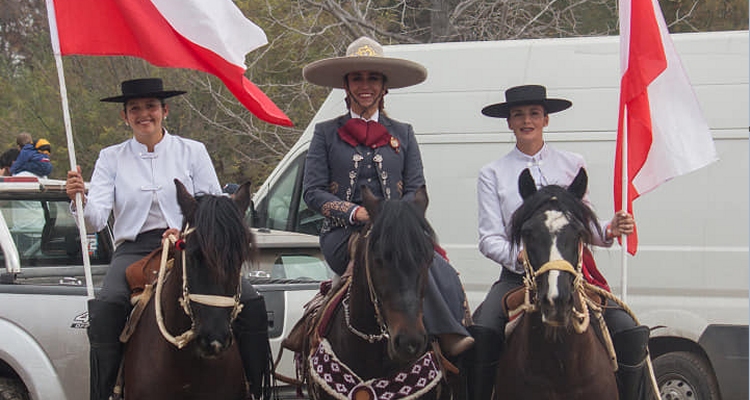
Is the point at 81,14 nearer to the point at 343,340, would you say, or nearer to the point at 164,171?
the point at 164,171

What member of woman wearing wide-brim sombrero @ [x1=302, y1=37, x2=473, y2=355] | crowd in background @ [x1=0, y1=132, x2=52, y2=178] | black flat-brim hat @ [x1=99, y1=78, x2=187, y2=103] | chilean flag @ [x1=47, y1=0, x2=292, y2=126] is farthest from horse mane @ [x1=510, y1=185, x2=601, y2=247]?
crowd in background @ [x1=0, y1=132, x2=52, y2=178]

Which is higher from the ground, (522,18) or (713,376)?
(522,18)

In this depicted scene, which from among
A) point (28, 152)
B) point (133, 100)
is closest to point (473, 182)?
point (133, 100)

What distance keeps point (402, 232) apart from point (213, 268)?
1020 mm

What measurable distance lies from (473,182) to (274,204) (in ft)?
7.64

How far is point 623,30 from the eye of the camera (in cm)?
597

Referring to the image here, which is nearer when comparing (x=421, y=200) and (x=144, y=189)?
(x=421, y=200)

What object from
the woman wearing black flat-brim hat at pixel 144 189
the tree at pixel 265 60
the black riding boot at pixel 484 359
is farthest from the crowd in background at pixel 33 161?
the black riding boot at pixel 484 359

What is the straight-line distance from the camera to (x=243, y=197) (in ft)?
16.6

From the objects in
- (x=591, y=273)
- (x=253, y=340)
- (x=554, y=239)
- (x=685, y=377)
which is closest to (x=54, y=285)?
(x=253, y=340)

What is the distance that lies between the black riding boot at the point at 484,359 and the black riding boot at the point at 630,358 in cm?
68

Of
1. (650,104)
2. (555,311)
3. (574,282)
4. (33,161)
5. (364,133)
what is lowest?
(555,311)

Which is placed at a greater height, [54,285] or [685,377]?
[54,285]

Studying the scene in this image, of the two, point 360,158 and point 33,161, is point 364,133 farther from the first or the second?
point 33,161
